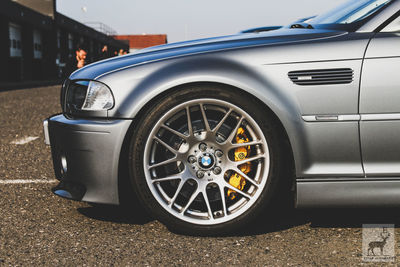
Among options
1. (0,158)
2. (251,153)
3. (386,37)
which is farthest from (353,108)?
(0,158)

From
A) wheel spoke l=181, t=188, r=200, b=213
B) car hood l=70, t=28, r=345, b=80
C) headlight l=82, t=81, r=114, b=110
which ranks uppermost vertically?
car hood l=70, t=28, r=345, b=80

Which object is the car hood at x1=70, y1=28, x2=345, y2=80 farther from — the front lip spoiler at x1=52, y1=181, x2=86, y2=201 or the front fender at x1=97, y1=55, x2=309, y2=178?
the front lip spoiler at x1=52, y1=181, x2=86, y2=201

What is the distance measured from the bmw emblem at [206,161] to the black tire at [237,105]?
0.31 metres

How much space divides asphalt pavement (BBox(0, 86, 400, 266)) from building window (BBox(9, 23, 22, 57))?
29.8m

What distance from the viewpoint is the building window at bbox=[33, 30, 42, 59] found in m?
35.6

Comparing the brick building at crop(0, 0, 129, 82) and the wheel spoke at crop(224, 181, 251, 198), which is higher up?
the brick building at crop(0, 0, 129, 82)

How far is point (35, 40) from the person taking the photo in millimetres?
35812

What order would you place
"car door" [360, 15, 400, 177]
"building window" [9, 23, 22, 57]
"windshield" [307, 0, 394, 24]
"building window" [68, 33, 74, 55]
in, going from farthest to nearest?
"building window" [68, 33, 74, 55]
"building window" [9, 23, 22, 57]
"windshield" [307, 0, 394, 24]
"car door" [360, 15, 400, 177]

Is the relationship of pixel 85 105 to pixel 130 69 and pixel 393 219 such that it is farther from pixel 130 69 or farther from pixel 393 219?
pixel 393 219

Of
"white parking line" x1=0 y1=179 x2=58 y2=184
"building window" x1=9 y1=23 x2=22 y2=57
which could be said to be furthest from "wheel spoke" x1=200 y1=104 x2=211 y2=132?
"building window" x1=9 y1=23 x2=22 y2=57

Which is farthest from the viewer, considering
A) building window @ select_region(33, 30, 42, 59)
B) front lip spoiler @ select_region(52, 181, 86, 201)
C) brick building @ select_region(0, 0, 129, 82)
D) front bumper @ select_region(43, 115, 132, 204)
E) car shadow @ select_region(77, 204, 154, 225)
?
building window @ select_region(33, 30, 42, 59)

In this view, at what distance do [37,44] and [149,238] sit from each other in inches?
1436

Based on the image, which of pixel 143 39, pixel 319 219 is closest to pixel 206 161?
pixel 319 219

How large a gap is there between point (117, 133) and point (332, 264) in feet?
4.16
